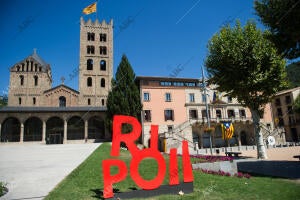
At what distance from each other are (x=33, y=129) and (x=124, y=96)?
19.2 meters

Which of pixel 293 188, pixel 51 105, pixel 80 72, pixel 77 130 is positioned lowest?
pixel 293 188

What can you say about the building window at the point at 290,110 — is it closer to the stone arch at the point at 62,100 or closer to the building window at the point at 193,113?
the building window at the point at 193,113

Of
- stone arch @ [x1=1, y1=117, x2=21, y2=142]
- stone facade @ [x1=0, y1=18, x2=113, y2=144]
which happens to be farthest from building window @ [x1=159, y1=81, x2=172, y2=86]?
stone arch @ [x1=1, y1=117, x2=21, y2=142]

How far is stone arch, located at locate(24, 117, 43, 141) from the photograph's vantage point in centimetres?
3649

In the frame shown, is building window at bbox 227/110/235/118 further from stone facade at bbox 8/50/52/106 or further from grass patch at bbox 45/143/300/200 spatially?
stone facade at bbox 8/50/52/106

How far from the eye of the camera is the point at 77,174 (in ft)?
30.9

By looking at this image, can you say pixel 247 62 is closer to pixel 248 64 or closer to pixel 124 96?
pixel 248 64

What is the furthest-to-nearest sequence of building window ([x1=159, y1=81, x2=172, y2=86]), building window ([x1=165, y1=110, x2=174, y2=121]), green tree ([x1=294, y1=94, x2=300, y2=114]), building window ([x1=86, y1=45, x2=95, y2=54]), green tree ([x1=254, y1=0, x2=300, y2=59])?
building window ([x1=86, y1=45, x2=95, y2=54]) → green tree ([x1=294, y1=94, x2=300, y2=114]) → building window ([x1=159, y1=81, x2=172, y2=86]) → building window ([x1=165, y1=110, x2=174, y2=121]) → green tree ([x1=254, y1=0, x2=300, y2=59])

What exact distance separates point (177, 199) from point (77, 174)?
219 inches

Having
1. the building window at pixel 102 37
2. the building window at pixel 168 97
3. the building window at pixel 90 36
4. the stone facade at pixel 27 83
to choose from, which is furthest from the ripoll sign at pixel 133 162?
the building window at pixel 102 37

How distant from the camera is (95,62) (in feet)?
149

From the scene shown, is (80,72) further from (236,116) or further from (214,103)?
(236,116)

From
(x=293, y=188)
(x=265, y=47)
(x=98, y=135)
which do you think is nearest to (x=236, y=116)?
(x=265, y=47)

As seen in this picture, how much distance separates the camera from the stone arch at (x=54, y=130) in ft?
119
